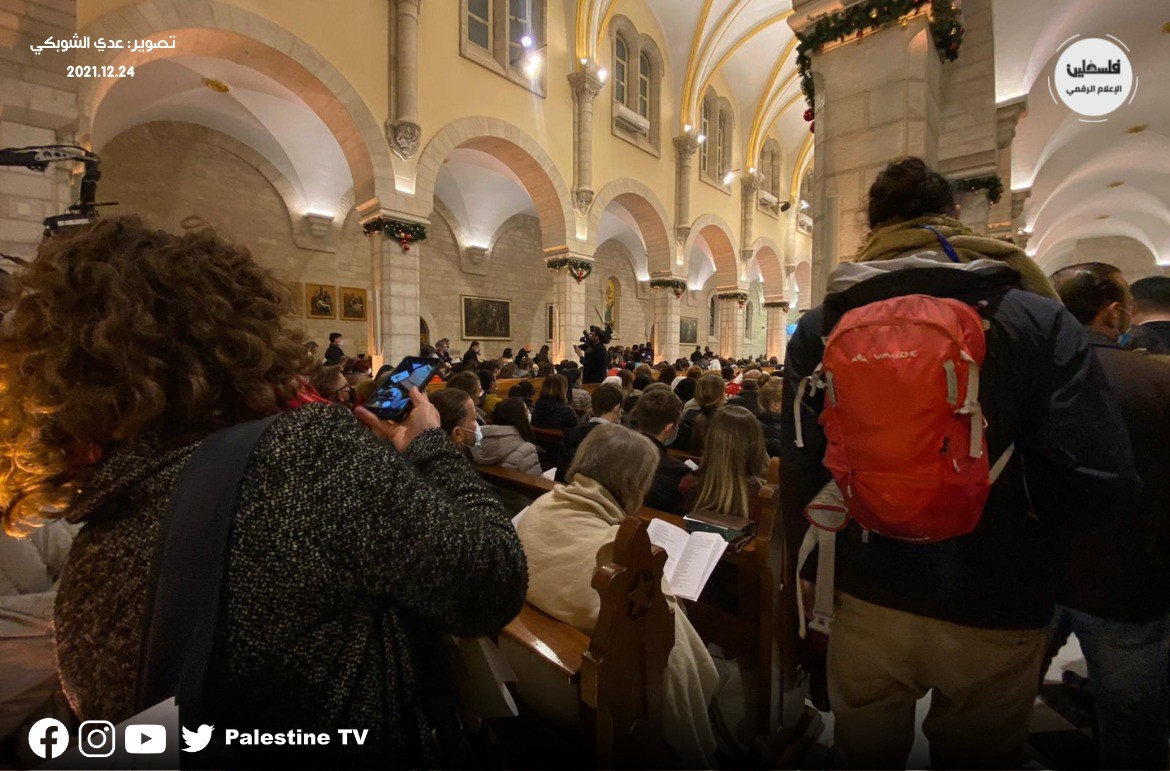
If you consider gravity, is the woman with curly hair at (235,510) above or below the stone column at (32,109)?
below

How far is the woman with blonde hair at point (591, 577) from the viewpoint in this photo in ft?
4.78

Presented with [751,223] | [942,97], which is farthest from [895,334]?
[751,223]

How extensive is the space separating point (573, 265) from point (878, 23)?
26.2 ft

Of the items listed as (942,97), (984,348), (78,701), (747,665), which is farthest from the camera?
(942,97)

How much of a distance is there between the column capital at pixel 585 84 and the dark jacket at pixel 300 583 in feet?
39.3

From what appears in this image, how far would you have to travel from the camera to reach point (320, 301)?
11133 millimetres

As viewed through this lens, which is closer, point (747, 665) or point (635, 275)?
point (747, 665)

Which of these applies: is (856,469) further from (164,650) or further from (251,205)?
(251,205)

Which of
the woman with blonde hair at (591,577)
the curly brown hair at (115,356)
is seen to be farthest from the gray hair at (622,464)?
the curly brown hair at (115,356)

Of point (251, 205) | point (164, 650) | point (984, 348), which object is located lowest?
point (164, 650)

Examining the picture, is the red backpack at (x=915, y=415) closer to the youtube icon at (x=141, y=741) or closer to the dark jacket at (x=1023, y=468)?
the dark jacket at (x=1023, y=468)

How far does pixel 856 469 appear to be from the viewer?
1133mm

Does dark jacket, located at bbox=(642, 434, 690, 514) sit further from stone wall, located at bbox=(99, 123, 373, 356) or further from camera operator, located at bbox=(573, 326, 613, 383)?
stone wall, located at bbox=(99, 123, 373, 356)

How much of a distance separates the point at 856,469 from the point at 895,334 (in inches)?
12.2
